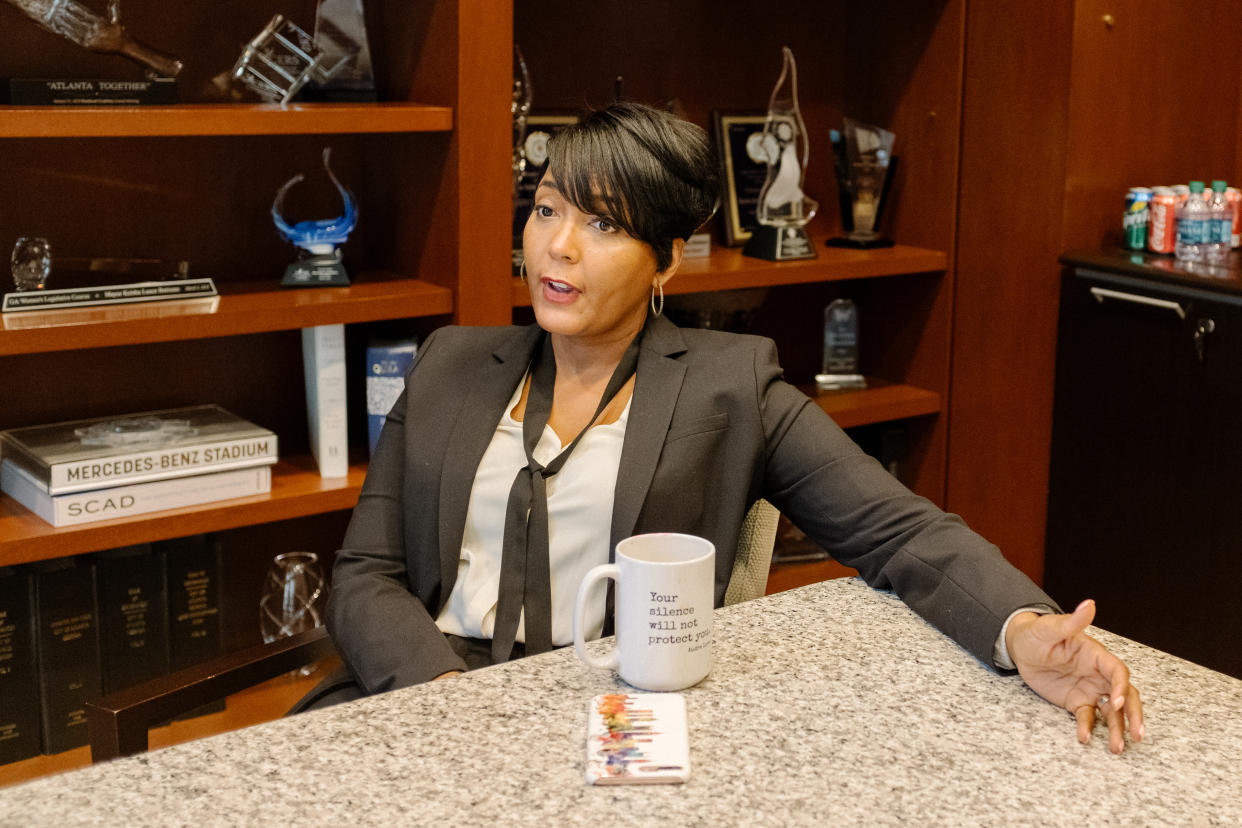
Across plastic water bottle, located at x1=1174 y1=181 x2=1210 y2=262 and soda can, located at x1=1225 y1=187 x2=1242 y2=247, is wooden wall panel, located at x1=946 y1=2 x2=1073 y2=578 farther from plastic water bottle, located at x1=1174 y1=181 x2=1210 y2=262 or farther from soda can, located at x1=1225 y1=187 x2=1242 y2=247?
soda can, located at x1=1225 y1=187 x2=1242 y2=247

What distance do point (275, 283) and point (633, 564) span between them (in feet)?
5.04

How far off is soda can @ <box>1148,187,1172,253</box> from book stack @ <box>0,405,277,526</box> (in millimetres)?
1835

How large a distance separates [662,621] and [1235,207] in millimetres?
2178

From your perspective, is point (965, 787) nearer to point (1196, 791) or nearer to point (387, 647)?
point (1196, 791)

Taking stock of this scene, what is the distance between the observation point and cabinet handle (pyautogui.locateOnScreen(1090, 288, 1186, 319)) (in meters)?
2.46

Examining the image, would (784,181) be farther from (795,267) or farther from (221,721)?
(221,721)

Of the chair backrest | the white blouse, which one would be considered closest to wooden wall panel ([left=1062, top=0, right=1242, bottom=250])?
the chair backrest

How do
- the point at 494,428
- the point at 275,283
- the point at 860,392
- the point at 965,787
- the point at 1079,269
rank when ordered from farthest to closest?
the point at 860,392 → the point at 1079,269 → the point at 275,283 → the point at 494,428 → the point at 965,787

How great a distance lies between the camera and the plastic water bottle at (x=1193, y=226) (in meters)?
2.65

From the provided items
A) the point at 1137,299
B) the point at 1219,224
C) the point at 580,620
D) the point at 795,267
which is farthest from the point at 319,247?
the point at 1219,224

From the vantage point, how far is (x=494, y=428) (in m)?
1.61

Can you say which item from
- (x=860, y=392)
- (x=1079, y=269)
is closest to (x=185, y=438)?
(x=860, y=392)

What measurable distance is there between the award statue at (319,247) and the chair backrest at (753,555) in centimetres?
107

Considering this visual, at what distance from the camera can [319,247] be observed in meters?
2.37
